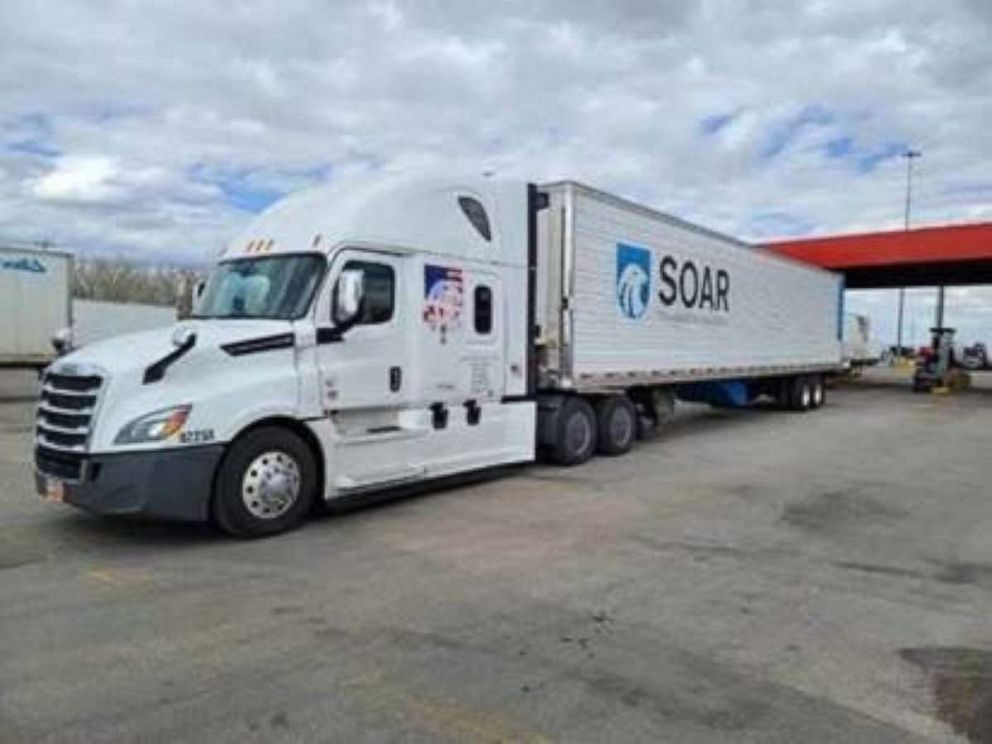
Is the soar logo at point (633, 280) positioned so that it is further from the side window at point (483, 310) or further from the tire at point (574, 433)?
the side window at point (483, 310)

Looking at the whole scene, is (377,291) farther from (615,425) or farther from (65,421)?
(615,425)

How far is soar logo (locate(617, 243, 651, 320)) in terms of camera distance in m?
15.4

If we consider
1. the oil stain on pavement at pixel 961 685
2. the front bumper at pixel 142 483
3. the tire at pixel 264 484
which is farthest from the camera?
the tire at pixel 264 484

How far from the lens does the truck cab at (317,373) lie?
8.63 meters

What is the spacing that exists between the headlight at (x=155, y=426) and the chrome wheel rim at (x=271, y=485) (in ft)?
2.63

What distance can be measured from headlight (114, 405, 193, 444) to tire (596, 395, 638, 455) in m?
7.74

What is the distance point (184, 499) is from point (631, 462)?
767 cm

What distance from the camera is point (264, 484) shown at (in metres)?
9.25

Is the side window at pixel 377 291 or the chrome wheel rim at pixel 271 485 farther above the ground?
the side window at pixel 377 291

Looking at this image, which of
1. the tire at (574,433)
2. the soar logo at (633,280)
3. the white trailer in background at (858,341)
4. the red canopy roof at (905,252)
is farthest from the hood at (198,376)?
the white trailer in background at (858,341)

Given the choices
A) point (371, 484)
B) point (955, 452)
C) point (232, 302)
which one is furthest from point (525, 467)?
point (955, 452)

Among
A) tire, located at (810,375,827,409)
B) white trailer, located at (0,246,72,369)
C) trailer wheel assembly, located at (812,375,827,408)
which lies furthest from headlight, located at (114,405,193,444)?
trailer wheel assembly, located at (812,375,827,408)

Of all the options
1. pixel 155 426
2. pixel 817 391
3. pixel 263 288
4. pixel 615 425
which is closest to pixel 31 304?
pixel 615 425

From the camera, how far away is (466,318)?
12008 mm
